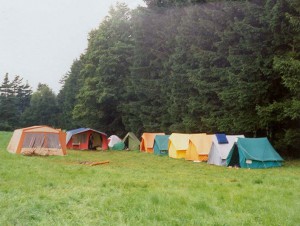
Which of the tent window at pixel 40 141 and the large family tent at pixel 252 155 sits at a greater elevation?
the tent window at pixel 40 141

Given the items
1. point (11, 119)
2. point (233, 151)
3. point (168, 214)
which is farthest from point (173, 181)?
point (11, 119)

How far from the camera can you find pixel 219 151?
17250 millimetres

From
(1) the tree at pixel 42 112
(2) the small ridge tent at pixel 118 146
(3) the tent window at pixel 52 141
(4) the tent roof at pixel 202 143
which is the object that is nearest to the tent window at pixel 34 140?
(3) the tent window at pixel 52 141

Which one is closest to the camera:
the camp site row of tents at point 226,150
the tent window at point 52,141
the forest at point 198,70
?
the camp site row of tents at point 226,150

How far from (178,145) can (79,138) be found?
37.3ft

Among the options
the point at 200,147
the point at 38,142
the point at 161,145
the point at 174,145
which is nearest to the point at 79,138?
the point at 161,145

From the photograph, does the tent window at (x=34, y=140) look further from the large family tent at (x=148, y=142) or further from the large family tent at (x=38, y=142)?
the large family tent at (x=148, y=142)

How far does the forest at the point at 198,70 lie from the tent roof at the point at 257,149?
4.98 ft

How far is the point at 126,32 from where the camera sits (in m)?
37.3

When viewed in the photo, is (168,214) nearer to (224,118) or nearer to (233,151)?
(233,151)

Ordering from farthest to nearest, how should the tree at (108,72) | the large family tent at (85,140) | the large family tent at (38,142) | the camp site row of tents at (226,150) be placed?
the tree at (108,72)
the large family tent at (85,140)
the large family tent at (38,142)
the camp site row of tents at (226,150)

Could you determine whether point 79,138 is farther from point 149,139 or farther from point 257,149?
point 257,149

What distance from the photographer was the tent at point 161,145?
78.0 feet

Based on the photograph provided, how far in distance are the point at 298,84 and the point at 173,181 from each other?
8243 mm
